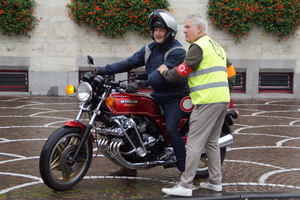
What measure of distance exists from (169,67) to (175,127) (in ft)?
2.17

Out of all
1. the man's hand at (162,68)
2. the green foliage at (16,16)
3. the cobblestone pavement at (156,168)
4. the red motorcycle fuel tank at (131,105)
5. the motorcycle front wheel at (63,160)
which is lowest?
the cobblestone pavement at (156,168)

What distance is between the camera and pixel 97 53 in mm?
16234

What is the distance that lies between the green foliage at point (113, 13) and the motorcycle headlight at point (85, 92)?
10639 millimetres

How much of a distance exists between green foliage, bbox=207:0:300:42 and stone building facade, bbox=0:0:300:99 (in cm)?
33

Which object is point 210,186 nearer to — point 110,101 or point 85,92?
point 110,101

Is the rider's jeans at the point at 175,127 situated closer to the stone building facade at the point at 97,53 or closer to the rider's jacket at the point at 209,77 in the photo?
the rider's jacket at the point at 209,77

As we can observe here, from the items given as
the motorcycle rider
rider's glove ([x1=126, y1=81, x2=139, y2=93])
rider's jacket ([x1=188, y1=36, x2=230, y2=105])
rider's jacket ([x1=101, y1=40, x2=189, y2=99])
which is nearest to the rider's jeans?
the motorcycle rider

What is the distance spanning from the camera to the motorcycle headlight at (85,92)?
17.2 feet

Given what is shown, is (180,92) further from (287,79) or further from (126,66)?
(287,79)

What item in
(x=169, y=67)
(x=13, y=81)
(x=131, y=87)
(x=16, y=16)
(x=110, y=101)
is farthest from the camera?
(x=13, y=81)

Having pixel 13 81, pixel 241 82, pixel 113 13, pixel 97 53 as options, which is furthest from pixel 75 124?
pixel 241 82

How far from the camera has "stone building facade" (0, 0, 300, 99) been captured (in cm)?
1593

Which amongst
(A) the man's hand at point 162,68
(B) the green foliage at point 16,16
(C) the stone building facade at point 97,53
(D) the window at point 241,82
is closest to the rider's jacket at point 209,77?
(A) the man's hand at point 162,68

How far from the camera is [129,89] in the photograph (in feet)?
17.0
